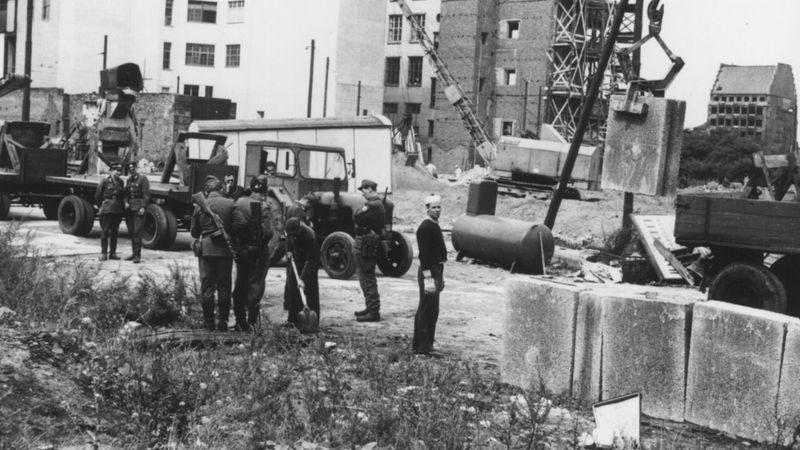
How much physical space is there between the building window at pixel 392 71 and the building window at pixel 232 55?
10087 millimetres

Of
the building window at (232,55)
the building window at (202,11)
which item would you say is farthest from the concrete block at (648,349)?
the building window at (202,11)

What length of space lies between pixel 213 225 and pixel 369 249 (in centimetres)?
273

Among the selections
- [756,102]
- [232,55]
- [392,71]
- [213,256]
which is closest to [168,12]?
[232,55]

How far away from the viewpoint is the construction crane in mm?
51812

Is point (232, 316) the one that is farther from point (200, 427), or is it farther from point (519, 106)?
point (519, 106)

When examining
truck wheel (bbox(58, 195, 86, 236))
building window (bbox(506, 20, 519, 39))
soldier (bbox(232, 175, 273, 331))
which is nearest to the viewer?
soldier (bbox(232, 175, 273, 331))

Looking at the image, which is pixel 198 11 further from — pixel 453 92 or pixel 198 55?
pixel 453 92

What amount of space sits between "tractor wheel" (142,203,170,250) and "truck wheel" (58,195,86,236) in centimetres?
196

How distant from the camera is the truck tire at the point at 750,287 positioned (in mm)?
11891

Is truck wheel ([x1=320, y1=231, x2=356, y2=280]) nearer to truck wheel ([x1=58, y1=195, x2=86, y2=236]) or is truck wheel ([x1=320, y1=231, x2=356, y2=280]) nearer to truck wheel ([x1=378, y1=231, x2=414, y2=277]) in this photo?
truck wheel ([x1=378, y1=231, x2=414, y2=277])

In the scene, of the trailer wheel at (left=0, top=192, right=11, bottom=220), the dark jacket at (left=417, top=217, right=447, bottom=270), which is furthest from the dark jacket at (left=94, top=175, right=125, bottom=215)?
the dark jacket at (left=417, top=217, right=447, bottom=270)

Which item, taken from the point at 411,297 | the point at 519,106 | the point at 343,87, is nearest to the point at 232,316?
the point at 411,297

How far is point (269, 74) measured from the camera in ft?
183

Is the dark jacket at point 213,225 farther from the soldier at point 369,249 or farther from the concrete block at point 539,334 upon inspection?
the concrete block at point 539,334
